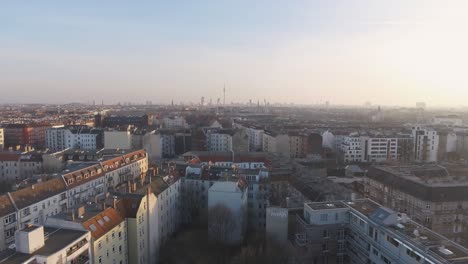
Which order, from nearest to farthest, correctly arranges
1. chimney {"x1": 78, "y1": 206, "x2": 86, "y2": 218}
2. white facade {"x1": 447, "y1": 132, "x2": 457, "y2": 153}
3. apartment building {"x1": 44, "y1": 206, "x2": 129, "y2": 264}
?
1. apartment building {"x1": 44, "y1": 206, "x2": 129, "y2": 264}
2. chimney {"x1": 78, "y1": 206, "x2": 86, "y2": 218}
3. white facade {"x1": 447, "y1": 132, "x2": 457, "y2": 153}

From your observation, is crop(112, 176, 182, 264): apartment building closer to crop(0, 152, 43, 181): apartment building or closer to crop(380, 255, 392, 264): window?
crop(380, 255, 392, 264): window

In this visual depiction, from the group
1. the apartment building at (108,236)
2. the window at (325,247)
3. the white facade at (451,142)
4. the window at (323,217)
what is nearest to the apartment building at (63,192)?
the apartment building at (108,236)

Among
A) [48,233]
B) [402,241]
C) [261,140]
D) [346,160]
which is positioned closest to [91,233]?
[48,233]

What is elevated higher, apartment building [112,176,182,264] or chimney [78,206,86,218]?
chimney [78,206,86,218]

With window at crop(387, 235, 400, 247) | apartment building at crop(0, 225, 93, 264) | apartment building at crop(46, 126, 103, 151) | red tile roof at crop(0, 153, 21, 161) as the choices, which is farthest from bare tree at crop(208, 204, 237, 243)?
apartment building at crop(46, 126, 103, 151)

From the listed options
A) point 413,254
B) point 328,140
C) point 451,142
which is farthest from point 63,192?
point 451,142

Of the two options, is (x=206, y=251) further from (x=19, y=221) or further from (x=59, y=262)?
(x=19, y=221)

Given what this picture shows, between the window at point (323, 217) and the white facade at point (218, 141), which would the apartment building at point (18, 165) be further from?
the window at point (323, 217)

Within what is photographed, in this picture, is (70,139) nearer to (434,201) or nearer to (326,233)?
(326,233)
